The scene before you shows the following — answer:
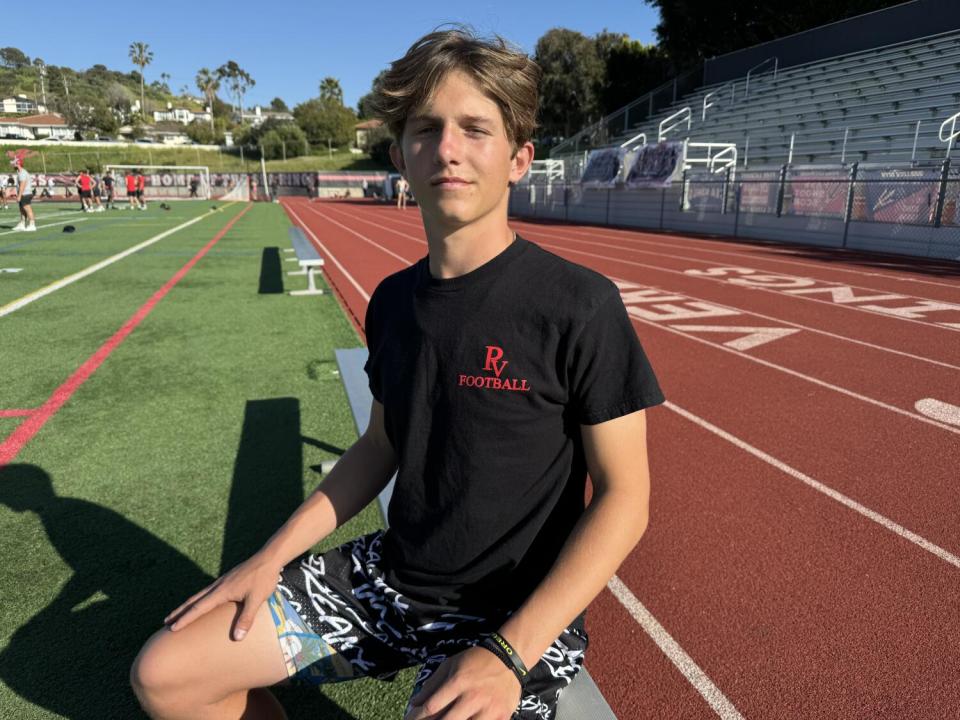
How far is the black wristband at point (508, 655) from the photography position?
114cm

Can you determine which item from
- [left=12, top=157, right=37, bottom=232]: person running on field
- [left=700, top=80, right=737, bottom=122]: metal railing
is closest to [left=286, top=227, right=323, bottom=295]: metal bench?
[left=12, top=157, right=37, bottom=232]: person running on field

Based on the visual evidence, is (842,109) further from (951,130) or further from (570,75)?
(570,75)

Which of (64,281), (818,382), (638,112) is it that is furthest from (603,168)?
(818,382)

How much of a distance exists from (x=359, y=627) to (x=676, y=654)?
1.36m

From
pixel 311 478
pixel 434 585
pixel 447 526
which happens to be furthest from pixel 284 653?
pixel 311 478

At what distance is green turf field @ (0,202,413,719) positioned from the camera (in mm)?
2219

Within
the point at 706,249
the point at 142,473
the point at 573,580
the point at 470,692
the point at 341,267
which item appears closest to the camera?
the point at 470,692

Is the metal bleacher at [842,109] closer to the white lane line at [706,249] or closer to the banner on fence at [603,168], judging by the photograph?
the banner on fence at [603,168]

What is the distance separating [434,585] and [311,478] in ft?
7.59

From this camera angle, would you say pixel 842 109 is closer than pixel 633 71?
Yes

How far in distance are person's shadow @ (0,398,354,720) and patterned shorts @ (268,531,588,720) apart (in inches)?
25.5

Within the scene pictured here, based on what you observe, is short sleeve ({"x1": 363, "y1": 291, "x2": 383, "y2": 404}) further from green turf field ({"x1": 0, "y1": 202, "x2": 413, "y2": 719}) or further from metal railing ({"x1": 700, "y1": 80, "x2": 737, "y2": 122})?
metal railing ({"x1": 700, "y1": 80, "x2": 737, "y2": 122})

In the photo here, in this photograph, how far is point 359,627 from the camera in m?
1.55

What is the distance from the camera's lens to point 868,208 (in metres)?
14.4
